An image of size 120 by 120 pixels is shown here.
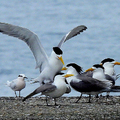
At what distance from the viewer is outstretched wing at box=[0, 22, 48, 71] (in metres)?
9.60

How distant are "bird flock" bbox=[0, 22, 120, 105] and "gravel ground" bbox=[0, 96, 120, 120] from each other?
27 centimetres

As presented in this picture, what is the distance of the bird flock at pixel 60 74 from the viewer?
8.48 m

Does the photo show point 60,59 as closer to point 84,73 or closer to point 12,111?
point 84,73

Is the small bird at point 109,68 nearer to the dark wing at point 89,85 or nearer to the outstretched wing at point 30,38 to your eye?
the dark wing at point 89,85

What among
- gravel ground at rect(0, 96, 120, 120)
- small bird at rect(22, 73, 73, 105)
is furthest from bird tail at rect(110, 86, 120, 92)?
small bird at rect(22, 73, 73, 105)

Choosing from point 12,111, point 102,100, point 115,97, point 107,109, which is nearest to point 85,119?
point 107,109

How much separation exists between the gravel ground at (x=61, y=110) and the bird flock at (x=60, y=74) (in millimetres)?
270

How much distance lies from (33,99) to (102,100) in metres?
1.54

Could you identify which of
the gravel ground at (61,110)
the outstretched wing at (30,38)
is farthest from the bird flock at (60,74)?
the gravel ground at (61,110)

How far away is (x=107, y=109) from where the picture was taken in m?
7.75

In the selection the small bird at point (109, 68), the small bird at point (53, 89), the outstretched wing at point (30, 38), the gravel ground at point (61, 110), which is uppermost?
the outstretched wing at point (30, 38)

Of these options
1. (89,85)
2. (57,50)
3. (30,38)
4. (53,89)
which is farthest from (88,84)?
(30,38)

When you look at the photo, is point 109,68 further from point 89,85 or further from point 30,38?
point 30,38

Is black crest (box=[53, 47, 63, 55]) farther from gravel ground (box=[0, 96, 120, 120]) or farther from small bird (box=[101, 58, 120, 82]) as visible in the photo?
small bird (box=[101, 58, 120, 82])
